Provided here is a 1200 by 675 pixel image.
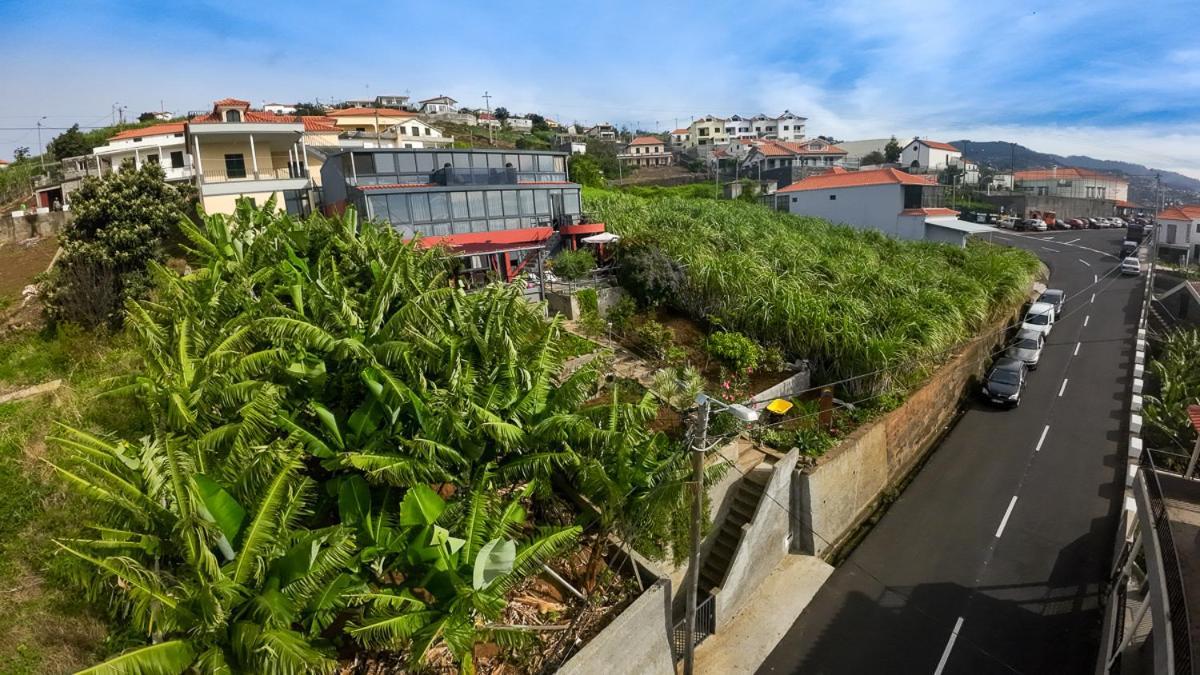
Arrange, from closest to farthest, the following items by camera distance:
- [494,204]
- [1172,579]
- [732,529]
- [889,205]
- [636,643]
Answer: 1. [1172,579]
2. [636,643]
3. [732,529]
4. [494,204]
5. [889,205]

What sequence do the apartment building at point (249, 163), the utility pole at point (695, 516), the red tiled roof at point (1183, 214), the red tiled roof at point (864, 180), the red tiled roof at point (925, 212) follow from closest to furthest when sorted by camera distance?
1. the utility pole at point (695, 516)
2. the apartment building at point (249, 163)
3. the red tiled roof at point (925, 212)
4. the red tiled roof at point (864, 180)
5. the red tiled roof at point (1183, 214)

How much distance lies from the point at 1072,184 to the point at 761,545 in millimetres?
101039

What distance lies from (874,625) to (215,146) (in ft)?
105

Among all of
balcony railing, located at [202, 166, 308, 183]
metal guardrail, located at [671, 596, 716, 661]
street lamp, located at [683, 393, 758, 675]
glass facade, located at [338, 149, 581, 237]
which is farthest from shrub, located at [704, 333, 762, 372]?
balcony railing, located at [202, 166, 308, 183]

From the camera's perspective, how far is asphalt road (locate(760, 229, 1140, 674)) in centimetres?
1100

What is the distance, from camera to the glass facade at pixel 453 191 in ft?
75.5

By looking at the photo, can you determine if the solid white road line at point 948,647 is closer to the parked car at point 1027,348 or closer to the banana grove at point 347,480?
the banana grove at point 347,480

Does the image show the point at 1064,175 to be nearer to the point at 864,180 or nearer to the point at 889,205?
the point at 864,180

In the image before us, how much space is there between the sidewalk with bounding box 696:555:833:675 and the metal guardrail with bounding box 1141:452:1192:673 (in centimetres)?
629

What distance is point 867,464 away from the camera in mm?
15445

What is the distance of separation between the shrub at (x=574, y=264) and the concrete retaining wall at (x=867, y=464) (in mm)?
12353

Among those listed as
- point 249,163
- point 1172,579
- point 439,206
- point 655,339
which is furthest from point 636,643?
point 249,163

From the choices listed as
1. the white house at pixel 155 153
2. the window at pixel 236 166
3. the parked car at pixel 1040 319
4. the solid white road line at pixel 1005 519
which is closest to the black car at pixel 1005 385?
the parked car at pixel 1040 319

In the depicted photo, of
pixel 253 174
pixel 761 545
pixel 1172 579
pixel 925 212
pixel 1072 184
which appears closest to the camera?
pixel 1172 579
